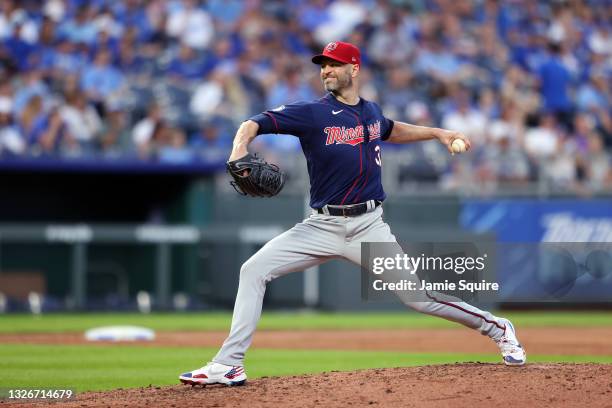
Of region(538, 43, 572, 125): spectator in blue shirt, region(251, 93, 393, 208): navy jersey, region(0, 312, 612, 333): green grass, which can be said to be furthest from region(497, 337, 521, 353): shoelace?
region(538, 43, 572, 125): spectator in blue shirt

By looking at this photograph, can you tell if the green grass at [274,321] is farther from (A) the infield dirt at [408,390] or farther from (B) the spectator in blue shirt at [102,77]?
(A) the infield dirt at [408,390]

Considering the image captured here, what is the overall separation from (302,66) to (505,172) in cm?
376

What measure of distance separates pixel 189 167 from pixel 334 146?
873 cm

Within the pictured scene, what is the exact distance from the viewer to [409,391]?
612 centimetres

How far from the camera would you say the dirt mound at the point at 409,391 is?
19.4 feet

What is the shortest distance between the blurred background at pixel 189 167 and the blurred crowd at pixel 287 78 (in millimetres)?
35

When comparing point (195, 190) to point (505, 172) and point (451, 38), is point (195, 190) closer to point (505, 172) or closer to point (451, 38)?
point (505, 172)

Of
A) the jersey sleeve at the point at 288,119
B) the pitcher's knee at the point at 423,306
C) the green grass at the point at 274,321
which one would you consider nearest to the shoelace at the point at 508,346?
the pitcher's knee at the point at 423,306

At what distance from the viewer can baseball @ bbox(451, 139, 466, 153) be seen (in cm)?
679

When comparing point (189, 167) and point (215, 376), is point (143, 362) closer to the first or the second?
point (215, 376)

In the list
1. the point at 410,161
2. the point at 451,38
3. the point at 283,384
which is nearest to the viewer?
the point at 283,384

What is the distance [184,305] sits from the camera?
1555cm

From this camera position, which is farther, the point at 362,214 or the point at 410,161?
the point at 410,161

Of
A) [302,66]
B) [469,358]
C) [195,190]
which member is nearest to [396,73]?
[302,66]
